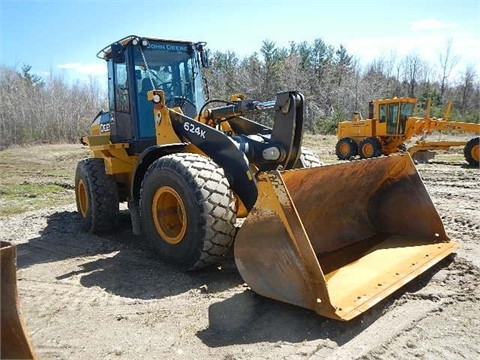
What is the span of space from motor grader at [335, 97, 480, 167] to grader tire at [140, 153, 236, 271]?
11.3 m

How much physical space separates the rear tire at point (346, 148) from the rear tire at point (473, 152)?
3899 millimetres

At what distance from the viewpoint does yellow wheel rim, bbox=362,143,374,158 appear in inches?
601

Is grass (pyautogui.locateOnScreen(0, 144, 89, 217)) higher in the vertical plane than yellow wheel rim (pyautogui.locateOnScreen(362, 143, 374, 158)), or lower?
lower

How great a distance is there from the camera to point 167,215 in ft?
15.3

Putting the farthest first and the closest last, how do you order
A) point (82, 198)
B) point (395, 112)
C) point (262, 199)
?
point (395, 112), point (82, 198), point (262, 199)

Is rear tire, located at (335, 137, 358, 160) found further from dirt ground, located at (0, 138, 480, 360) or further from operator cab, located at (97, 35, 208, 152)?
dirt ground, located at (0, 138, 480, 360)

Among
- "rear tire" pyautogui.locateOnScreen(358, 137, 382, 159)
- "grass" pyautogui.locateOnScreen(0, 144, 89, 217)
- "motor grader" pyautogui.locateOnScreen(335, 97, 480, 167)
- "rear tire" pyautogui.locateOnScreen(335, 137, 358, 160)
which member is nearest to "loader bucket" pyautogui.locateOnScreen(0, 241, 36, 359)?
"grass" pyautogui.locateOnScreen(0, 144, 89, 217)

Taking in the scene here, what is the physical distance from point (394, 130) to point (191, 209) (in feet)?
42.2

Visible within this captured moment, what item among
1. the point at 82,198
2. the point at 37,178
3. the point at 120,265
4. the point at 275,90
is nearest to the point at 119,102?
the point at 82,198

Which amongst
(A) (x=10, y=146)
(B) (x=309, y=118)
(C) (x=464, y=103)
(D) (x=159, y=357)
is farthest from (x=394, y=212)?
(C) (x=464, y=103)

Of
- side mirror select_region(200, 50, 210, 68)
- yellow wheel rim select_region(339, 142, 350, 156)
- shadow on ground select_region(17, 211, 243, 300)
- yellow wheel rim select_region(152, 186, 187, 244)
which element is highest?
side mirror select_region(200, 50, 210, 68)

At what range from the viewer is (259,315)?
3.32 meters

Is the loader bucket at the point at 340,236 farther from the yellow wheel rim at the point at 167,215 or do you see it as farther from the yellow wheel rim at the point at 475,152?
the yellow wheel rim at the point at 475,152

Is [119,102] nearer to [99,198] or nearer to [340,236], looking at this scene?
[99,198]
